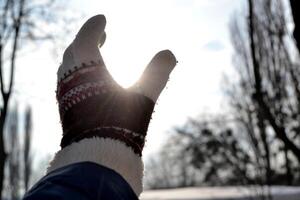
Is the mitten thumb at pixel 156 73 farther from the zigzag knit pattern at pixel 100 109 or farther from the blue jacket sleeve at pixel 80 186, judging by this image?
the blue jacket sleeve at pixel 80 186

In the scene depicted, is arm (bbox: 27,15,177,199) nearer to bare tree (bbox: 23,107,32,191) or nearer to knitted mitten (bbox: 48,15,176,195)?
knitted mitten (bbox: 48,15,176,195)

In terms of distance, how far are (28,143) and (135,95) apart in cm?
2621

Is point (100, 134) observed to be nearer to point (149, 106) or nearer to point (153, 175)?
point (149, 106)

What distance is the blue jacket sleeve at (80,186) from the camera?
527 mm

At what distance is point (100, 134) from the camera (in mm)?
740

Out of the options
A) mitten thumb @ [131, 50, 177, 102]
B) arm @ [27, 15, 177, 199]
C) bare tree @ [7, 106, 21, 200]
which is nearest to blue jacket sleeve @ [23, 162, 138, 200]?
arm @ [27, 15, 177, 199]

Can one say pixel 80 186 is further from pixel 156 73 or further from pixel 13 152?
pixel 13 152

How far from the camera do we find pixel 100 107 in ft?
2.49

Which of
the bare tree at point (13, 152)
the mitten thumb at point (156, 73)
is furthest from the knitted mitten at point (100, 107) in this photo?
the bare tree at point (13, 152)

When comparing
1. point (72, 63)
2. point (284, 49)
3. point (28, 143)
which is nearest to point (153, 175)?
point (28, 143)

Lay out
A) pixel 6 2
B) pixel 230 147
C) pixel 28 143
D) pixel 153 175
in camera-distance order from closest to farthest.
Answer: pixel 6 2 → pixel 230 147 → pixel 28 143 → pixel 153 175

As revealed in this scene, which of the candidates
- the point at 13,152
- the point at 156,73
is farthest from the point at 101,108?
the point at 13,152

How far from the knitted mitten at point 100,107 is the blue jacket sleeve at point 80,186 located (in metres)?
0.05

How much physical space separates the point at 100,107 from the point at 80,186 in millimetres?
228
